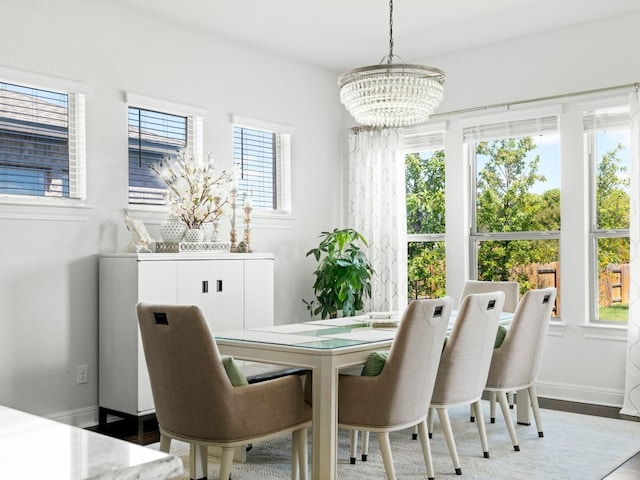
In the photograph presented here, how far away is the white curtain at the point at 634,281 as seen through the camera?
4.68 meters

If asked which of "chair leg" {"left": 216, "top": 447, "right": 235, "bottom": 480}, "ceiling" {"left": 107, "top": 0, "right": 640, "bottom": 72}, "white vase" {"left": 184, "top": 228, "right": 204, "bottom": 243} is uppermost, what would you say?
"ceiling" {"left": 107, "top": 0, "right": 640, "bottom": 72}

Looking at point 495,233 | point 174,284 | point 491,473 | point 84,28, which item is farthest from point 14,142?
point 495,233

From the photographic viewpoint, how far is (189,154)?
202 inches

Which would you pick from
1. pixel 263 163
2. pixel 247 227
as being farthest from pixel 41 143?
pixel 263 163

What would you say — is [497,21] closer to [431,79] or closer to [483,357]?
[431,79]

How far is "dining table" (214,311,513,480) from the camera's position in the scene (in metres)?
2.89

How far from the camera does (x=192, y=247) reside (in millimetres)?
4625

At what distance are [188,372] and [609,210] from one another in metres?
3.62

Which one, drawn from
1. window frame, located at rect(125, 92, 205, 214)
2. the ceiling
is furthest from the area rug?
the ceiling

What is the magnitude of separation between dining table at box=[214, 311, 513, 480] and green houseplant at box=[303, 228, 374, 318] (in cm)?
216

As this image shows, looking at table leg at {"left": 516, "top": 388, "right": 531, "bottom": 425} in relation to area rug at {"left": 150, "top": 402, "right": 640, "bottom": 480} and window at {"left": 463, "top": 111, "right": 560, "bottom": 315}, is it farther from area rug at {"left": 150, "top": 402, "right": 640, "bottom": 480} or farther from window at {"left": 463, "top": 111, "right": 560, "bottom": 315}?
window at {"left": 463, "top": 111, "right": 560, "bottom": 315}

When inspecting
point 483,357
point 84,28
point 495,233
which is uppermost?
point 84,28

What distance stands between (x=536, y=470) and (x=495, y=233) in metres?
2.53

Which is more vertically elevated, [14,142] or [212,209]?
[14,142]
